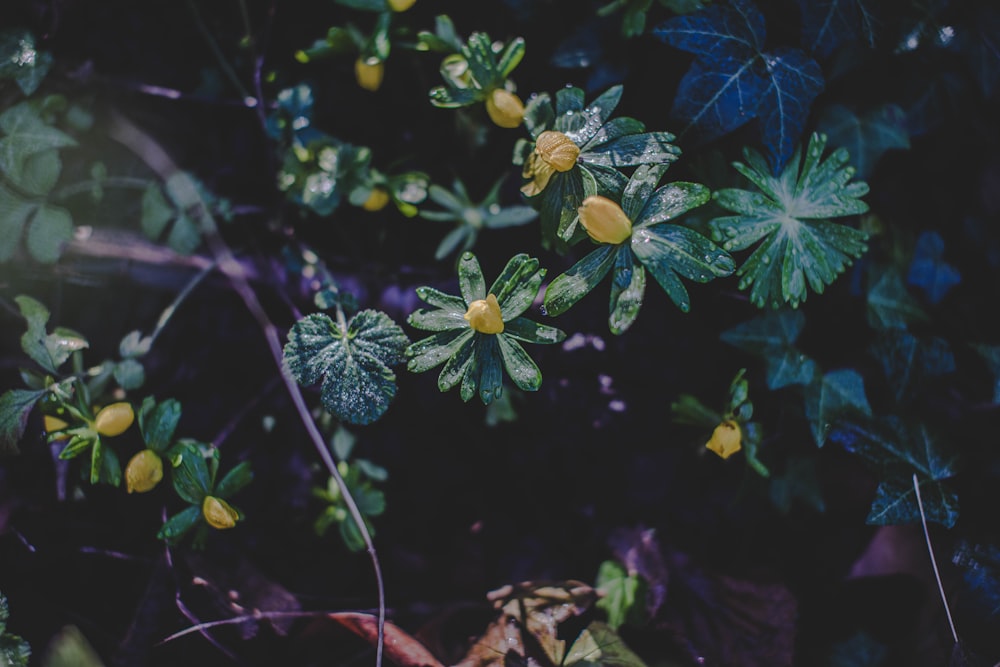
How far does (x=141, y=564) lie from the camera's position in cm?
205

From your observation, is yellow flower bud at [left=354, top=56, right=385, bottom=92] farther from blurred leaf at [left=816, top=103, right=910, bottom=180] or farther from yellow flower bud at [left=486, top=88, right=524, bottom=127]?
blurred leaf at [left=816, top=103, right=910, bottom=180]

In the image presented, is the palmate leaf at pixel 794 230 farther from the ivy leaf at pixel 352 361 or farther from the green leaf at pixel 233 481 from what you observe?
the green leaf at pixel 233 481

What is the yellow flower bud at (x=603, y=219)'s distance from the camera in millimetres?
1424

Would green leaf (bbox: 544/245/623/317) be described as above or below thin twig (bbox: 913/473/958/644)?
above

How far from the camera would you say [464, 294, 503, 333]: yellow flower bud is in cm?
149

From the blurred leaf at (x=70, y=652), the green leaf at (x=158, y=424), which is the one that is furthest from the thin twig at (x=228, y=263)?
the blurred leaf at (x=70, y=652)

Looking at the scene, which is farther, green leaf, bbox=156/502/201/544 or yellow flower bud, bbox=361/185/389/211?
yellow flower bud, bbox=361/185/389/211

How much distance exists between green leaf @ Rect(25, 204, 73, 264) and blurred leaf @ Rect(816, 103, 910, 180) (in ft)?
8.09

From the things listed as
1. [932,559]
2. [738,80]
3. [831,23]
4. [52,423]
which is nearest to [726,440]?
[932,559]

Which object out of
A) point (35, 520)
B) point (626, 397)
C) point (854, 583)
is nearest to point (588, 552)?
point (626, 397)

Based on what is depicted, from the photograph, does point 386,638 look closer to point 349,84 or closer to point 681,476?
point 681,476

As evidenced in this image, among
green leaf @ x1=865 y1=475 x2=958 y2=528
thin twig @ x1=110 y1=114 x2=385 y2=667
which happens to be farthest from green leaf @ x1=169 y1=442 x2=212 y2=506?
green leaf @ x1=865 y1=475 x2=958 y2=528

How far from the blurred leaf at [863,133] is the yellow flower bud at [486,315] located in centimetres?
126

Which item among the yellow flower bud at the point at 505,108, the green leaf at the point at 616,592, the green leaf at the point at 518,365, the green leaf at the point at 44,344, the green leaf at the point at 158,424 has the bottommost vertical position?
the green leaf at the point at 616,592
